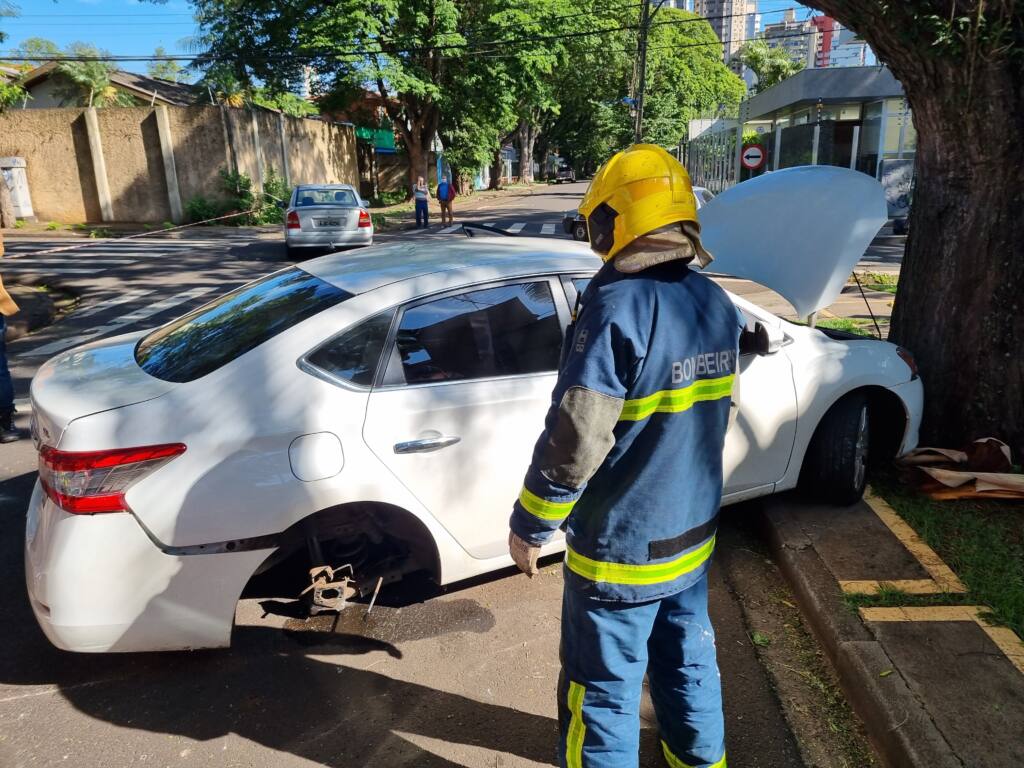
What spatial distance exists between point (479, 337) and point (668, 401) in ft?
4.56

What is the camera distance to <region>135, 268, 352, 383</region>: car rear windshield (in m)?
3.01

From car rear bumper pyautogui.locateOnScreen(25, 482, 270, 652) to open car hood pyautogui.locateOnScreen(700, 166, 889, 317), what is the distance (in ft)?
10.1

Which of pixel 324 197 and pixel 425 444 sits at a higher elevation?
pixel 324 197

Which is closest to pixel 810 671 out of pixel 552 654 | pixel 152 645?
pixel 552 654

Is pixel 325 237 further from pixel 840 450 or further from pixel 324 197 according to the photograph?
pixel 840 450

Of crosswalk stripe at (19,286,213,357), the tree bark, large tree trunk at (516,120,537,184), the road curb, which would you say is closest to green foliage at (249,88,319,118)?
the tree bark

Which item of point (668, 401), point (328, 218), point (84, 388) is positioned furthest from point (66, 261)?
point (668, 401)

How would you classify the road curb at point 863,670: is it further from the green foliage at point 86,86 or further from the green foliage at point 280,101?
the green foliage at point 86,86

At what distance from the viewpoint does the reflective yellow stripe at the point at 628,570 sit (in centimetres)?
202

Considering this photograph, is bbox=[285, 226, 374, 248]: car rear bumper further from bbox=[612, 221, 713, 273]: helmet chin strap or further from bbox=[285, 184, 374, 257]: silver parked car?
bbox=[612, 221, 713, 273]: helmet chin strap

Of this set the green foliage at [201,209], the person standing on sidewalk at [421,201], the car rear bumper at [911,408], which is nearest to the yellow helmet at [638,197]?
the car rear bumper at [911,408]

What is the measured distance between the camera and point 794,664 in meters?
3.05

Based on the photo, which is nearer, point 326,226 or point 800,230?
point 800,230

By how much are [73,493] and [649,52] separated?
200ft
